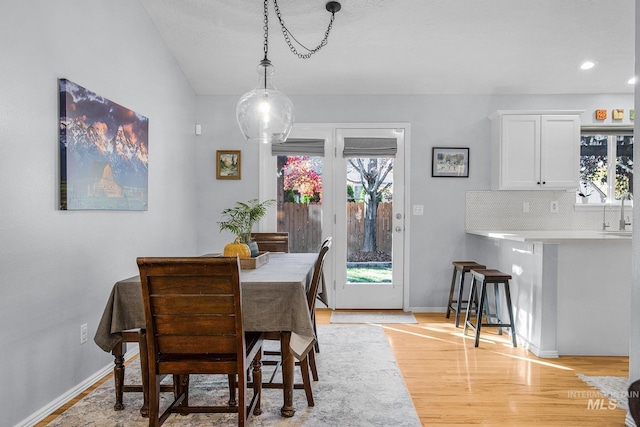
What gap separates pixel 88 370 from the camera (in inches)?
110

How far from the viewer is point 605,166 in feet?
15.5

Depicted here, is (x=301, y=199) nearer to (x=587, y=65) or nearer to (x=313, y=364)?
(x=313, y=364)

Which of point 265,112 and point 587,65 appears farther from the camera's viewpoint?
point 587,65

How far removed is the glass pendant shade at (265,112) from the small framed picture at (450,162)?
2348 mm

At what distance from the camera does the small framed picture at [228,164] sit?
4.82 meters

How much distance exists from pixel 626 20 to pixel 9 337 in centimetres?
486

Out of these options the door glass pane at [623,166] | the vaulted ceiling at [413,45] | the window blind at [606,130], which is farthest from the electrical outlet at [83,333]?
the door glass pane at [623,166]

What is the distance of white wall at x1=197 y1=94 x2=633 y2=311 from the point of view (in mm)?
4695

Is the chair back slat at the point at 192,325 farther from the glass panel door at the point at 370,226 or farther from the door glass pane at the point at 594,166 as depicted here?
the door glass pane at the point at 594,166

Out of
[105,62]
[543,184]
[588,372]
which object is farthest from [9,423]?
[543,184]

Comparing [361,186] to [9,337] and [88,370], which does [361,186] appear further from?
[9,337]

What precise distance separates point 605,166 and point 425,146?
1990 mm

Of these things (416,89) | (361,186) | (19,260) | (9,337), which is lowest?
(9,337)

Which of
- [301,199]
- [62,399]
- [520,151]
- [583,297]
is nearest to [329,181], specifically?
[301,199]
